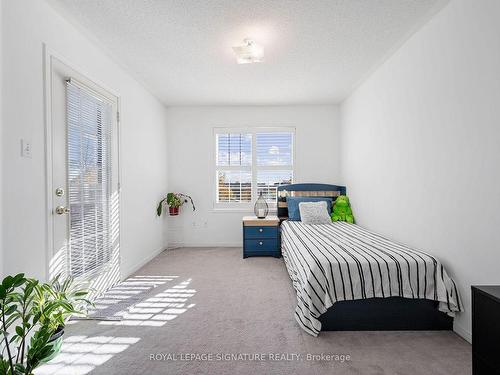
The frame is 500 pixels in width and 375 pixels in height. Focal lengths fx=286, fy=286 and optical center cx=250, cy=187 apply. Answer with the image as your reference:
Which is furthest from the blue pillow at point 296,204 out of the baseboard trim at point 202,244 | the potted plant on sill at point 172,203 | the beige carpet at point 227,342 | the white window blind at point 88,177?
the white window blind at point 88,177

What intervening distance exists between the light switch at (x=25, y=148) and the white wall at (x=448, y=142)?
3.08 m

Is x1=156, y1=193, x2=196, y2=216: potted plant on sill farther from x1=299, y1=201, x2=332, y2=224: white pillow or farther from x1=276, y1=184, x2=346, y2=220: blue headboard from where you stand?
x1=299, y1=201, x2=332, y2=224: white pillow

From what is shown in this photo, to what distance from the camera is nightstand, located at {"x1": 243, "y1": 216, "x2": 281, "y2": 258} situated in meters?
4.41

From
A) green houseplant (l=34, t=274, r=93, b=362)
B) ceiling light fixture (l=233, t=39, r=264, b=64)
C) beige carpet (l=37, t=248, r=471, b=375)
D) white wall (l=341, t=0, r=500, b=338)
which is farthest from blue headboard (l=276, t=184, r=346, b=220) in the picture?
green houseplant (l=34, t=274, r=93, b=362)

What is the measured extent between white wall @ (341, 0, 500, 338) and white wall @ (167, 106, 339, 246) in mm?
1636

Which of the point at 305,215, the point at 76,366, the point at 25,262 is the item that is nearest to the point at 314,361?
the point at 76,366

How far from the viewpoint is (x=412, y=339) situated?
2104 mm

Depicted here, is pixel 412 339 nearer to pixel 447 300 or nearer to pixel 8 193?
pixel 447 300

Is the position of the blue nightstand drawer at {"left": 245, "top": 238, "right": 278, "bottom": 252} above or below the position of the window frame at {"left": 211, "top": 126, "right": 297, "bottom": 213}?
below

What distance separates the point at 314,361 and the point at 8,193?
224cm

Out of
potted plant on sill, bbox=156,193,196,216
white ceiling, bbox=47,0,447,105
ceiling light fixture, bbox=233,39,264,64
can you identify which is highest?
white ceiling, bbox=47,0,447,105

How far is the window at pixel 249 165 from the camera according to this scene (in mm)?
5152

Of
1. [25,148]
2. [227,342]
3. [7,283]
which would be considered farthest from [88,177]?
[227,342]

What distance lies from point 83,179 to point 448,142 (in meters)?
3.12
